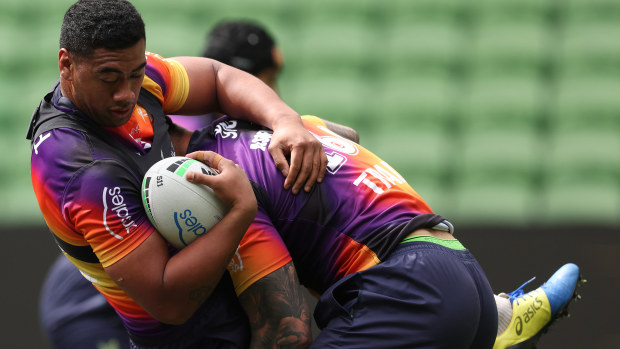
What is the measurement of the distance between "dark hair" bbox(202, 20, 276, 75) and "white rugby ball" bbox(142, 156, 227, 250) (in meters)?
2.02

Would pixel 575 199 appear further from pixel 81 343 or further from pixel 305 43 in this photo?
pixel 81 343

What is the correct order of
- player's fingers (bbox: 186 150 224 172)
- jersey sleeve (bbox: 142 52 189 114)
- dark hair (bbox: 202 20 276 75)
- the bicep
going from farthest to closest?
dark hair (bbox: 202 20 276 75), the bicep, jersey sleeve (bbox: 142 52 189 114), player's fingers (bbox: 186 150 224 172)

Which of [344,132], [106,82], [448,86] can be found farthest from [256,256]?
[448,86]

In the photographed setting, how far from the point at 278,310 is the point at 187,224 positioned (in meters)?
0.39

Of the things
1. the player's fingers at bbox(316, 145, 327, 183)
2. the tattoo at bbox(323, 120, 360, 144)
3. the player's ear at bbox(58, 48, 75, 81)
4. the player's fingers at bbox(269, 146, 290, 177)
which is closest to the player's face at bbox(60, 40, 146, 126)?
the player's ear at bbox(58, 48, 75, 81)

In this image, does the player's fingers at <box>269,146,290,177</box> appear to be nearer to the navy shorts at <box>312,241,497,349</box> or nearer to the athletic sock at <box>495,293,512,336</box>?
the navy shorts at <box>312,241,497,349</box>

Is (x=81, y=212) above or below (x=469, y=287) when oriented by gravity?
above

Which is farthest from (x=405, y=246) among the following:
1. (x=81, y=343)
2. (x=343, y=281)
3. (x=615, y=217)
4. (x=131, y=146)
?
(x=615, y=217)

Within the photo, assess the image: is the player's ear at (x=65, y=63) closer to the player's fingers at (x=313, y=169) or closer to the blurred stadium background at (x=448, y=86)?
the player's fingers at (x=313, y=169)

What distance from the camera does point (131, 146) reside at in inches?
94.1

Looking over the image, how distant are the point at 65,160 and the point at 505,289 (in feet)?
9.36

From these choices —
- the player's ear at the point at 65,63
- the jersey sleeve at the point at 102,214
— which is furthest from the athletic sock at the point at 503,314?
the player's ear at the point at 65,63

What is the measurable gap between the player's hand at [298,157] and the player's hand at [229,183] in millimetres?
221

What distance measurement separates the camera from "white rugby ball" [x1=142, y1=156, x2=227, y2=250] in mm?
2180
